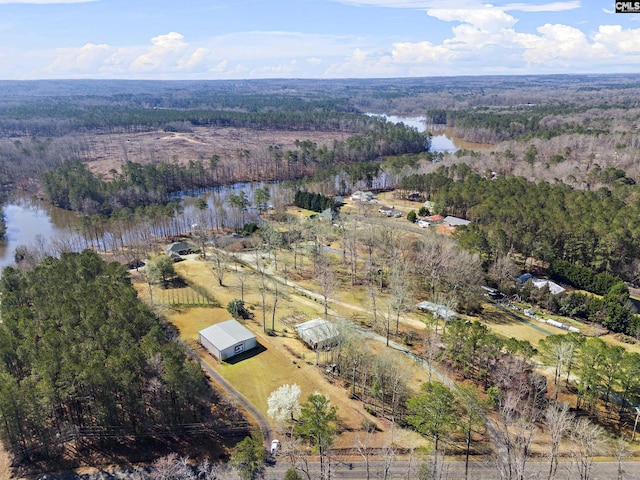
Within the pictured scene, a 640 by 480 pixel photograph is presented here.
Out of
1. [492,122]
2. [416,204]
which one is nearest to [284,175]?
[416,204]

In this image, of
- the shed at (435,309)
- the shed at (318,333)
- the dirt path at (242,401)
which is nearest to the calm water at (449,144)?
the shed at (435,309)

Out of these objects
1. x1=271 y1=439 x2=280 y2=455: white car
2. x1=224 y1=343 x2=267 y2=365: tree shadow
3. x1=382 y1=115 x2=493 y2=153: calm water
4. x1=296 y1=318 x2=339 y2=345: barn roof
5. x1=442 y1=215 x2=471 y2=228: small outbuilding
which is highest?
x1=382 y1=115 x2=493 y2=153: calm water

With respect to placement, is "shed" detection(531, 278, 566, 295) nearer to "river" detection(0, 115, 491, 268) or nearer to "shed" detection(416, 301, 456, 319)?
"shed" detection(416, 301, 456, 319)

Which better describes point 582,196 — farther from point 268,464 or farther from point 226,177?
point 226,177

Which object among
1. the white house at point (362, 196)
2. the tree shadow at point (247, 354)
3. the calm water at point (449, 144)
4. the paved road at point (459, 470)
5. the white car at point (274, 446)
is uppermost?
the calm water at point (449, 144)

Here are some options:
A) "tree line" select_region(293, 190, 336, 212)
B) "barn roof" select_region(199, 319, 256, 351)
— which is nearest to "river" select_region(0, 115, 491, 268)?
"tree line" select_region(293, 190, 336, 212)

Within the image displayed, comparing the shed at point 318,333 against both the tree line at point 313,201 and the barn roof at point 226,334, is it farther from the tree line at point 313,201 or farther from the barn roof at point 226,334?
the tree line at point 313,201

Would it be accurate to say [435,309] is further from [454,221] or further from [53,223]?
[53,223]
